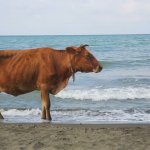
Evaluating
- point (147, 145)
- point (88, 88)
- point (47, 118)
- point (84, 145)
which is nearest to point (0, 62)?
point (47, 118)

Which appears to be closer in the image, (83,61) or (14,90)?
(83,61)

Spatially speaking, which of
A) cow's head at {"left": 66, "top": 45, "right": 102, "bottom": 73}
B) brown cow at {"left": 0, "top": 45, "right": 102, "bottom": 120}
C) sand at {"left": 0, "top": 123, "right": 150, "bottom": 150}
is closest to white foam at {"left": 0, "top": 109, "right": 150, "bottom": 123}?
brown cow at {"left": 0, "top": 45, "right": 102, "bottom": 120}

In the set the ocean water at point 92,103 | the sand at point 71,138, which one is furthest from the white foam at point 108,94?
the sand at point 71,138

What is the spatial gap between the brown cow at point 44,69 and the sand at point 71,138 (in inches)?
35.8

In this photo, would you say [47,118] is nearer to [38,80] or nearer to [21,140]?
[38,80]

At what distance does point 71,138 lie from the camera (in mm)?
7059

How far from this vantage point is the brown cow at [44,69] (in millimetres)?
8758

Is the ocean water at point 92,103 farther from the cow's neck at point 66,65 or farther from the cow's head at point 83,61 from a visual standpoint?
the cow's head at point 83,61

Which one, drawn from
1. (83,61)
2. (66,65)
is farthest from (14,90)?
(83,61)

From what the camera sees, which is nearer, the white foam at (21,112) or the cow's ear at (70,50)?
the cow's ear at (70,50)

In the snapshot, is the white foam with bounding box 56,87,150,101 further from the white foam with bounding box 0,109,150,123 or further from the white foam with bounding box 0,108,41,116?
the white foam with bounding box 0,108,41,116

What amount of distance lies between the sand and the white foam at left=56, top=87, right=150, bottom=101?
6793 mm

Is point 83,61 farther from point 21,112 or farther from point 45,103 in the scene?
point 21,112

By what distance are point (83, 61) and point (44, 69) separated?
75cm
